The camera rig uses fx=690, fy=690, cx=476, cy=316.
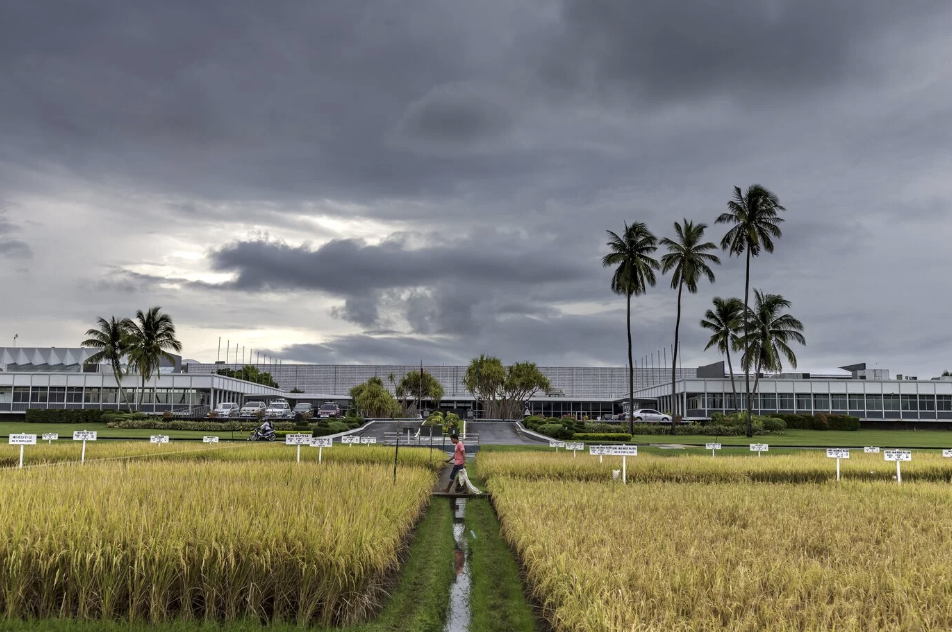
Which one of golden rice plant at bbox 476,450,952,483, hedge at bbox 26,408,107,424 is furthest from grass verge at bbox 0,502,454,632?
hedge at bbox 26,408,107,424

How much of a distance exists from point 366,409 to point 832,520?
224ft

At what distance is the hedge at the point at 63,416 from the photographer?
68.9m

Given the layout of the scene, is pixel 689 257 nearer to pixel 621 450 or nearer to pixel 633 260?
pixel 633 260

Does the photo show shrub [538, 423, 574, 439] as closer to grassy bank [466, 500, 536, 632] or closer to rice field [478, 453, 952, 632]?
rice field [478, 453, 952, 632]

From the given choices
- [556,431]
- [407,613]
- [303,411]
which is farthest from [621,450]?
[303,411]

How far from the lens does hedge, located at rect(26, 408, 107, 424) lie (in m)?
68.9

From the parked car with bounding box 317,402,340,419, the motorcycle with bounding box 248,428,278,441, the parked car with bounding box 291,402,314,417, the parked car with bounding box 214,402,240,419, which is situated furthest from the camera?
the parked car with bounding box 317,402,340,419

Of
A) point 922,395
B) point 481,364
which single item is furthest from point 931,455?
point 481,364

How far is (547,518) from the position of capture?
41.4 feet

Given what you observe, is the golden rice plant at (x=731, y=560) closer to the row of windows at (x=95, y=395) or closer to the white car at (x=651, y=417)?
the white car at (x=651, y=417)

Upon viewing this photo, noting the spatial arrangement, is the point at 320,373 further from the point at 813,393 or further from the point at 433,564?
the point at 433,564

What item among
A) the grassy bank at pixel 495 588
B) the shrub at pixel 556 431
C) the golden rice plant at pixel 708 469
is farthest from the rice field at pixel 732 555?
the shrub at pixel 556 431

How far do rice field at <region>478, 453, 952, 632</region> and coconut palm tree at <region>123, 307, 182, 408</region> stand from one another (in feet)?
225

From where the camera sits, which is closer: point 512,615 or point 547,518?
point 512,615
